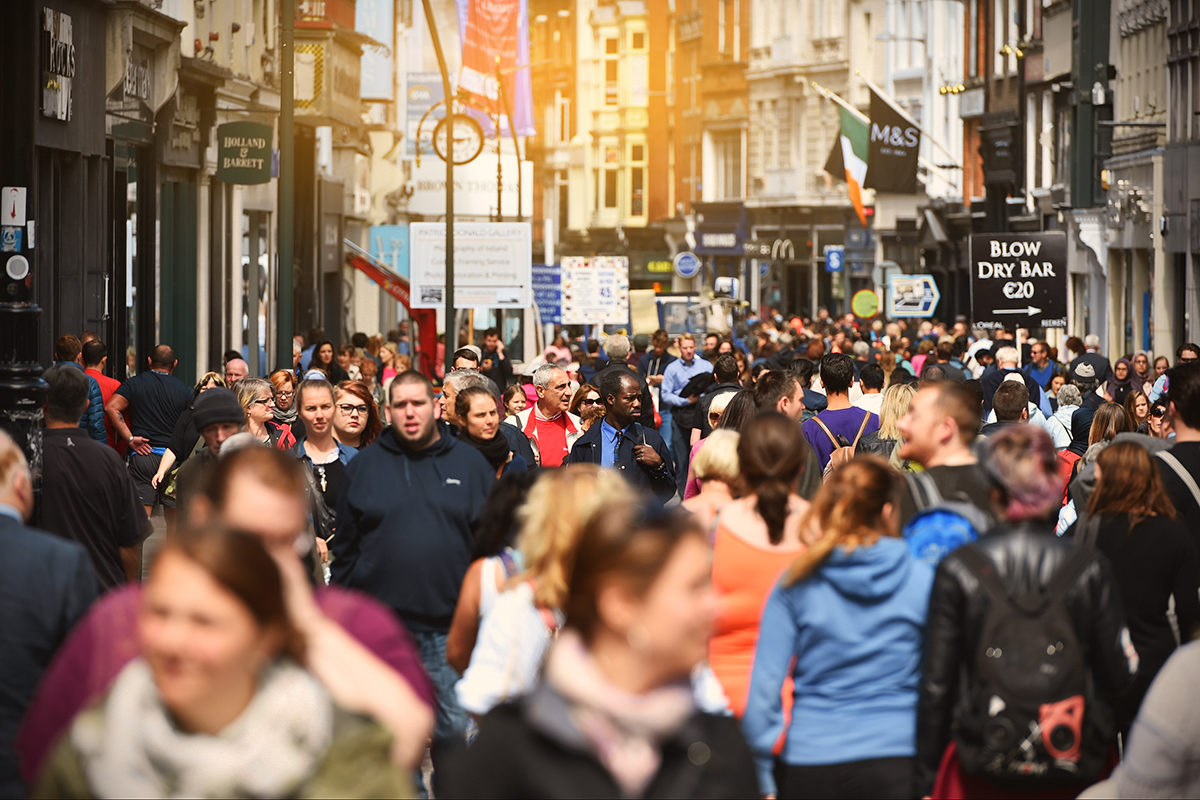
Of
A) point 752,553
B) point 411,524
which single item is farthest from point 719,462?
point 411,524

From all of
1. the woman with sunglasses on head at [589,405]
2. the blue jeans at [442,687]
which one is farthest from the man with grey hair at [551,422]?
the blue jeans at [442,687]

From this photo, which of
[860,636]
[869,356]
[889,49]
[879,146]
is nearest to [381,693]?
[860,636]

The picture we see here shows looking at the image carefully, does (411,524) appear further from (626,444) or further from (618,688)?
(626,444)

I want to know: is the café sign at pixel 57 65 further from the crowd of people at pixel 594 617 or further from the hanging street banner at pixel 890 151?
the hanging street banner at pixel 890 151

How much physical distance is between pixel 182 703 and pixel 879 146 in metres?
43.4

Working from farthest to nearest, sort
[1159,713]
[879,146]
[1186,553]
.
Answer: [879,146], [1186,553], [1159,713]

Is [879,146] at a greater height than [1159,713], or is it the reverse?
[879,146]

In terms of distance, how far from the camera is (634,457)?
11.4 m

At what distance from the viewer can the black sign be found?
21969mm

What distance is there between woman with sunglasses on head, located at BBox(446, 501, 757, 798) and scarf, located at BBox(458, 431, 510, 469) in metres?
5.55

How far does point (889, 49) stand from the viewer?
64500 millimetres

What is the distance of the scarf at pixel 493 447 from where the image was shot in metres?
9.17

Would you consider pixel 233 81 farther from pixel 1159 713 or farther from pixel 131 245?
pixel 1159 713

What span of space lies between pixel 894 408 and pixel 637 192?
78229 mm
